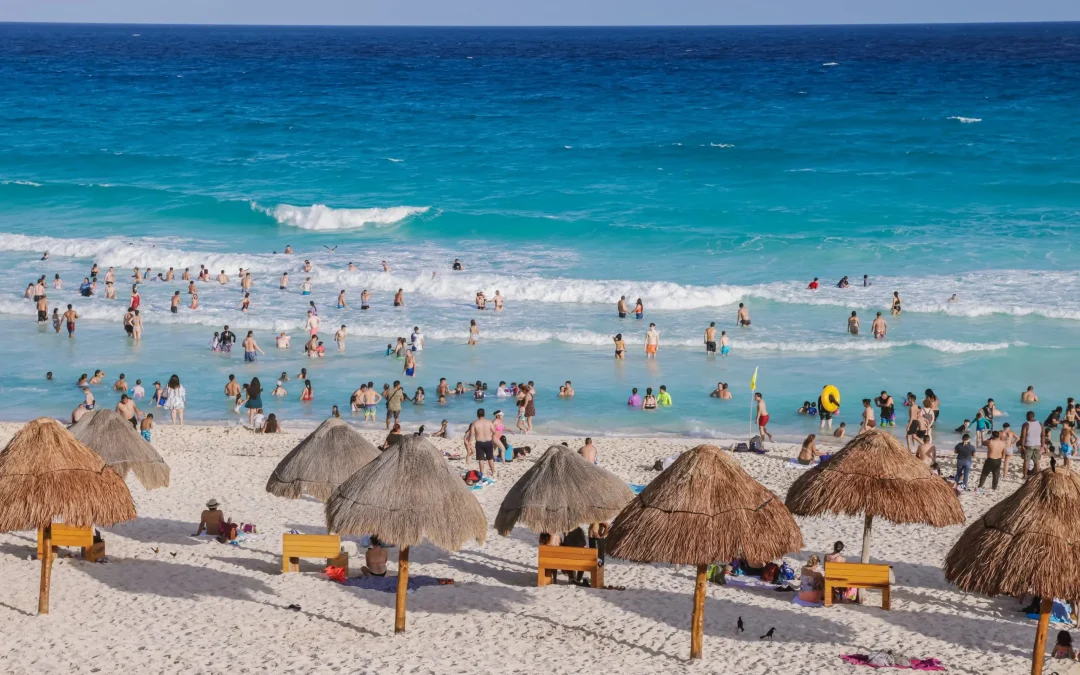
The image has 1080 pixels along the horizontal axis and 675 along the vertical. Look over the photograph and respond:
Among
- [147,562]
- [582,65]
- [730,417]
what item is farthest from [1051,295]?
[582,65]

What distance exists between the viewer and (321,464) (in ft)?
45.1

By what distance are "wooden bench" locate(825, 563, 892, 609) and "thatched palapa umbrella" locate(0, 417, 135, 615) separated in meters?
7.35

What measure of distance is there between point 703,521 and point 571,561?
2.95 metres

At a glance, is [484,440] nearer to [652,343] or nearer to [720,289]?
[652,343]

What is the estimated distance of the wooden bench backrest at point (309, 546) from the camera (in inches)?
520

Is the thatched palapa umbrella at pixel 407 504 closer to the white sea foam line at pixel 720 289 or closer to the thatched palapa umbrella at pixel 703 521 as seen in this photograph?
the thatched palapa umbrella at pixel 703 521

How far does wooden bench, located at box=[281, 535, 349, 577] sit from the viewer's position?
1320cm

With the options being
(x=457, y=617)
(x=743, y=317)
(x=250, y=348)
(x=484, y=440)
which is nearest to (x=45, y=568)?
(x=457, y=617)

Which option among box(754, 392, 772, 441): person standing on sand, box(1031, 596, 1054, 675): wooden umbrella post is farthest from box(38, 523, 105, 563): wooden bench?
box(754, 392, 772, 441): person standing on sand

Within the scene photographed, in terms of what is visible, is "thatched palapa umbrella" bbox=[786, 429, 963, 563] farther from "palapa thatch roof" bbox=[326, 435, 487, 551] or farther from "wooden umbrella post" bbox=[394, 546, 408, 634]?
"wooden umbrella post" bbox=[394, 546, 408, 634]

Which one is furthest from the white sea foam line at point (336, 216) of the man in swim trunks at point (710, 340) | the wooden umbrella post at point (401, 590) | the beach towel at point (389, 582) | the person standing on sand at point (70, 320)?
the wooden umbrella post at point (401, 590)

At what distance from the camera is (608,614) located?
12219 mm

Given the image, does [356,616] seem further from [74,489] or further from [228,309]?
[228,309]

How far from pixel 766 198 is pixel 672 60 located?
6638 cm
